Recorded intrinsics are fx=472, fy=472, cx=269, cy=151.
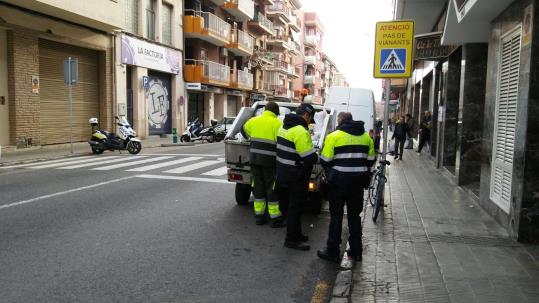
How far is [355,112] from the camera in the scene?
19141 mm

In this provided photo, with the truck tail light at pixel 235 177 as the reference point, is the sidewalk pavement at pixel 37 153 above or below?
below

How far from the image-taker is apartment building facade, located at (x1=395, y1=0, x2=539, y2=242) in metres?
6.04

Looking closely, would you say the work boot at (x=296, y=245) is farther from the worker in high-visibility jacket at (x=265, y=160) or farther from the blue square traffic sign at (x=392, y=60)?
the blue square traffic sign at (x=392, y=60)

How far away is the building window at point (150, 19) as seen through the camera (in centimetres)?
2692

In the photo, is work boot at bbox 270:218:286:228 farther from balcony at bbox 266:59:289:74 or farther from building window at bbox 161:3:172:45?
balcony at bbox 266:59:289:74

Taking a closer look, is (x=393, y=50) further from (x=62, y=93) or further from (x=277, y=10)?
(x=277, y=10)

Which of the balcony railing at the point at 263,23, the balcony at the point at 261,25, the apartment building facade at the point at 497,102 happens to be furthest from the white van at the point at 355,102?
the balcony railing at the point at 263,23

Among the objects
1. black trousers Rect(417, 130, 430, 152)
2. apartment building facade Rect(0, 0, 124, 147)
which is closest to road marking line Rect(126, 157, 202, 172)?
apartment building facade Rect(0, 0, 124, 147)

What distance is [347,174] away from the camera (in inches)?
211

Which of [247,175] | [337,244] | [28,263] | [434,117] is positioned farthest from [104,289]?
[434,117]

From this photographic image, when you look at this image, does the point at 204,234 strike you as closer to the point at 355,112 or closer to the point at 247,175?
the point at 247,175

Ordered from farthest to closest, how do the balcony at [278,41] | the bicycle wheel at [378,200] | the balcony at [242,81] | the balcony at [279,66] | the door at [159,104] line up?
the balcony at [278,41] → the balcony at [279,66] → the balcony at [242,81] → the door at [159,104] → the bicycle wheel at [378,200]

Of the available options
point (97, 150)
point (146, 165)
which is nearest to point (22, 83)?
point (97, 150)

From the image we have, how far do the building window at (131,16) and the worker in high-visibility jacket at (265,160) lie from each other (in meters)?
19.8
